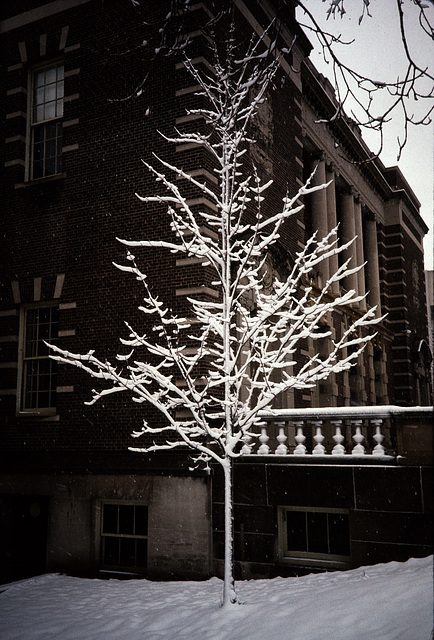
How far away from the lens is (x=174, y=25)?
13.6 m

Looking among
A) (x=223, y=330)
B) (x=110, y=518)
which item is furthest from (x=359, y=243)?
(x=223, y=330)

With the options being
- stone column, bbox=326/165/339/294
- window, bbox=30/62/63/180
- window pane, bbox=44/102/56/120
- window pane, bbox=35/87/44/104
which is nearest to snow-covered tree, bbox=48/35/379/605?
window, bbox=30/62/63/180

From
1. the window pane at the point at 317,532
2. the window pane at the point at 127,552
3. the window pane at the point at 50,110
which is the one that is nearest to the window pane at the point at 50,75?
the window pane at the point at 50,110

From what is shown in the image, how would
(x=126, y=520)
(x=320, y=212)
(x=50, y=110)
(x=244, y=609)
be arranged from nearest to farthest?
(x=244, y=609), (x=126, y=520), (x=50, y=110), (x=320, y=212)

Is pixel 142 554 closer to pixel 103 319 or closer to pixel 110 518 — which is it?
pixel 110 518

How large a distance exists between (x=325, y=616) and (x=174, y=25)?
39.5 feet

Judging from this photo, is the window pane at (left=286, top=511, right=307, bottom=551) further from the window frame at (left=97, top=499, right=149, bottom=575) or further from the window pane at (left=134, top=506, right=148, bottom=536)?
the window pane at (left=134, top=506, right=148, bottom=536)

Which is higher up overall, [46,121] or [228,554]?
[46,121]

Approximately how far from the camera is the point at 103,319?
44.0 ft

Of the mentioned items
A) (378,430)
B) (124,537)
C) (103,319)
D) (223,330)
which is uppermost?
(103,319)

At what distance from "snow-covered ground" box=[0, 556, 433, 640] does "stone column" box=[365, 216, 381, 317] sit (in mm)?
19984

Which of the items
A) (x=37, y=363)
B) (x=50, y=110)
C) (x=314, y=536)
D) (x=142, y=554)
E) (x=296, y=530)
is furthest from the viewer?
(x=50, y=110)

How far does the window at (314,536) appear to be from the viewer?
10773mm

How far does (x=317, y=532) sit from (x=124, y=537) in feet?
13.1
